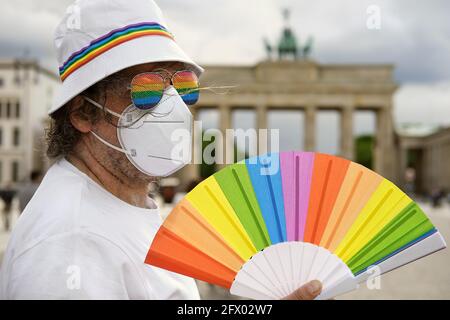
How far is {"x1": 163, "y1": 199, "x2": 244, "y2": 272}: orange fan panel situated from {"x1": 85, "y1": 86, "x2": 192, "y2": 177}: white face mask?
11.8 inches

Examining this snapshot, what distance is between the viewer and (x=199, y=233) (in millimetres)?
1504

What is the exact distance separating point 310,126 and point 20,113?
33.3 meters

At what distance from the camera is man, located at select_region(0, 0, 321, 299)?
1.48 meters

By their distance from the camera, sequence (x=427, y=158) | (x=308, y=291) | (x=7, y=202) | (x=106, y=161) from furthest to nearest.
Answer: (x=427, y=158) → (x=7, y=202) → (x=106, y=161) → (x=308, y=291)

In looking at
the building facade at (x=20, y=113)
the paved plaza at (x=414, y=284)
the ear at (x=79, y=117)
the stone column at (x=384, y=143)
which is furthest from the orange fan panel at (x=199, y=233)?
the building facade at (x=20, y=113)

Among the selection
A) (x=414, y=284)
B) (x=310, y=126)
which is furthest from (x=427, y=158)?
(x=414, y=284)

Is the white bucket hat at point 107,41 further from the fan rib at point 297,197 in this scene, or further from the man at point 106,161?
the fan rib at point 297,197

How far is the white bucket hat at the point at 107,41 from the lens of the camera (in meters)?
1.70

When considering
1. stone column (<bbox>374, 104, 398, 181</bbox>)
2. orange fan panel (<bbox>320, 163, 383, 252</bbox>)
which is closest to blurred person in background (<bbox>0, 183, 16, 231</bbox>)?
orange fan panel (<bbox>320, 163, 383, 252</bbox>)

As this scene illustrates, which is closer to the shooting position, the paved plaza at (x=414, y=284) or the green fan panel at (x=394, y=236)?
the green fan panel at (x=394, y=236)

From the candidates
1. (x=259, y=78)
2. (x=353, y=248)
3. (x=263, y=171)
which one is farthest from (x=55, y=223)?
(x=259, y=78)

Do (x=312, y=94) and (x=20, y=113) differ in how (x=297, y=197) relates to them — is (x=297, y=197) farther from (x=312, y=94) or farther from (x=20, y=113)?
(x=20, y=113)

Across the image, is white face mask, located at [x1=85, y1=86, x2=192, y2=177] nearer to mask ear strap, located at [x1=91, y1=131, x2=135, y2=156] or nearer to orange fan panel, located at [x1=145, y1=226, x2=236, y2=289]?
mask ear strap, located at [x1=91, y1=131, x2=135, y2=156]

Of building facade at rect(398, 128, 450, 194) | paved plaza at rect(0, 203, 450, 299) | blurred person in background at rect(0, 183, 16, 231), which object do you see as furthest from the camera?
building facade at rect(398, 128, 450, 194)
